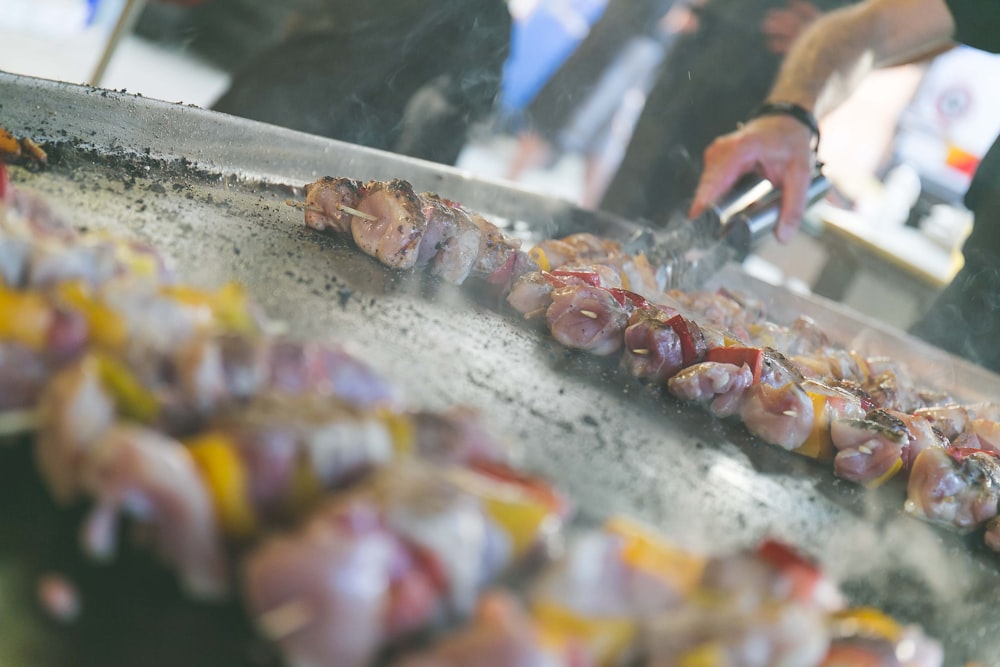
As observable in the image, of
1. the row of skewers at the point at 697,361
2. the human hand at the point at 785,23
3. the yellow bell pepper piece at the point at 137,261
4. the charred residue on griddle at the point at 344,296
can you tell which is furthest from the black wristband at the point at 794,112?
the yellow bell pepper piece at the point at 137,261

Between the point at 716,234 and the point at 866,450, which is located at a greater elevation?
the point at 716,234

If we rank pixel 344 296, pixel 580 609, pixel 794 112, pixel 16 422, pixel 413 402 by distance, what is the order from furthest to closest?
1. pixel 794 112
2. pixel 344 296
3. pixel 413 402
4. pixel 16 422
5. pixel 580 609

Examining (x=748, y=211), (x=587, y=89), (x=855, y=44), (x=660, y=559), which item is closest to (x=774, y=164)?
(x=748, y=211)

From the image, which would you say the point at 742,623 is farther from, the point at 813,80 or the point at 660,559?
the point at 813,80

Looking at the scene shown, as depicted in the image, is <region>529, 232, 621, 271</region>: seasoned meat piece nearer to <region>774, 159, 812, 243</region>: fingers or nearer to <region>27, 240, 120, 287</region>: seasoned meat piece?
<region>774, 159, 812, 243</region>: fingers

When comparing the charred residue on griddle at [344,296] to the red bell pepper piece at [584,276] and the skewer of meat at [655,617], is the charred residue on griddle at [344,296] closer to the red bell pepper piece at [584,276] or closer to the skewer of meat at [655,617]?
the red bell pepper piece at [584,276]

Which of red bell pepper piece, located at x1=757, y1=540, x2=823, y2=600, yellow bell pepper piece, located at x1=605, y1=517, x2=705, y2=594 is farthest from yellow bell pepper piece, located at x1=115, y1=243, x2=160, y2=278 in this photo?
red bell pepper piece, located at x1=757, y1=540, x2=823, y2=600

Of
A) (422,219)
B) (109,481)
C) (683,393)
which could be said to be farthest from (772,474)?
(109,481)
